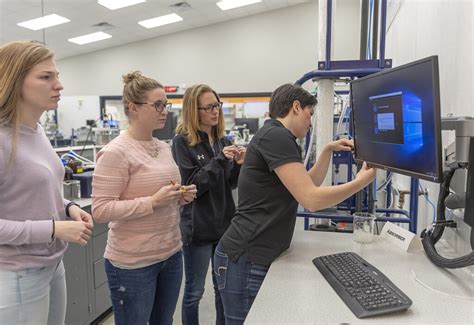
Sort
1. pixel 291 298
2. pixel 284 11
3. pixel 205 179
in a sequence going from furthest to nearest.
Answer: pixel 284 11 < pixel 205 179 < pixel 291 298

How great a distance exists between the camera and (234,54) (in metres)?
8.15

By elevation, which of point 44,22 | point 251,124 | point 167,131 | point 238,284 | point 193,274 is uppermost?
point 44,22

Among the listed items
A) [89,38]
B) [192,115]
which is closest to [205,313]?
[192,115]

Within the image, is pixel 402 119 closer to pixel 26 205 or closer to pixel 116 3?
pixel 26 205

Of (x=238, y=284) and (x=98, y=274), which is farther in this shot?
(x=98, y=274)

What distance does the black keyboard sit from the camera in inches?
36.0

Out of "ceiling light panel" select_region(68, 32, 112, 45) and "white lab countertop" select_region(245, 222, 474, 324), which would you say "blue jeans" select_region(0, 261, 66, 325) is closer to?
"white lab countertop" select_region(245, 222, 474, 324)

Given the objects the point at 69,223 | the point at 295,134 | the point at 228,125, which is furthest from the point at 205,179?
the point at 228,125

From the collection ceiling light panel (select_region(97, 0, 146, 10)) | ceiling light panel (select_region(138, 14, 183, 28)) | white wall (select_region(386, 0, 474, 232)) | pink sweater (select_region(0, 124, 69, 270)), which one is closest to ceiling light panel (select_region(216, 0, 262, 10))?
ceiling light panel (select_region(138, 14, 183, 28))

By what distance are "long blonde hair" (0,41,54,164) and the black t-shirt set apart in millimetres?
760

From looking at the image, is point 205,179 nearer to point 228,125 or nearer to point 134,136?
point 134,136

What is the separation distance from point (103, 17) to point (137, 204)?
653 centimetres

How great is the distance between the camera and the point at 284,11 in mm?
7793

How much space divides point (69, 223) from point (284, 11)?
7645 millimetres
